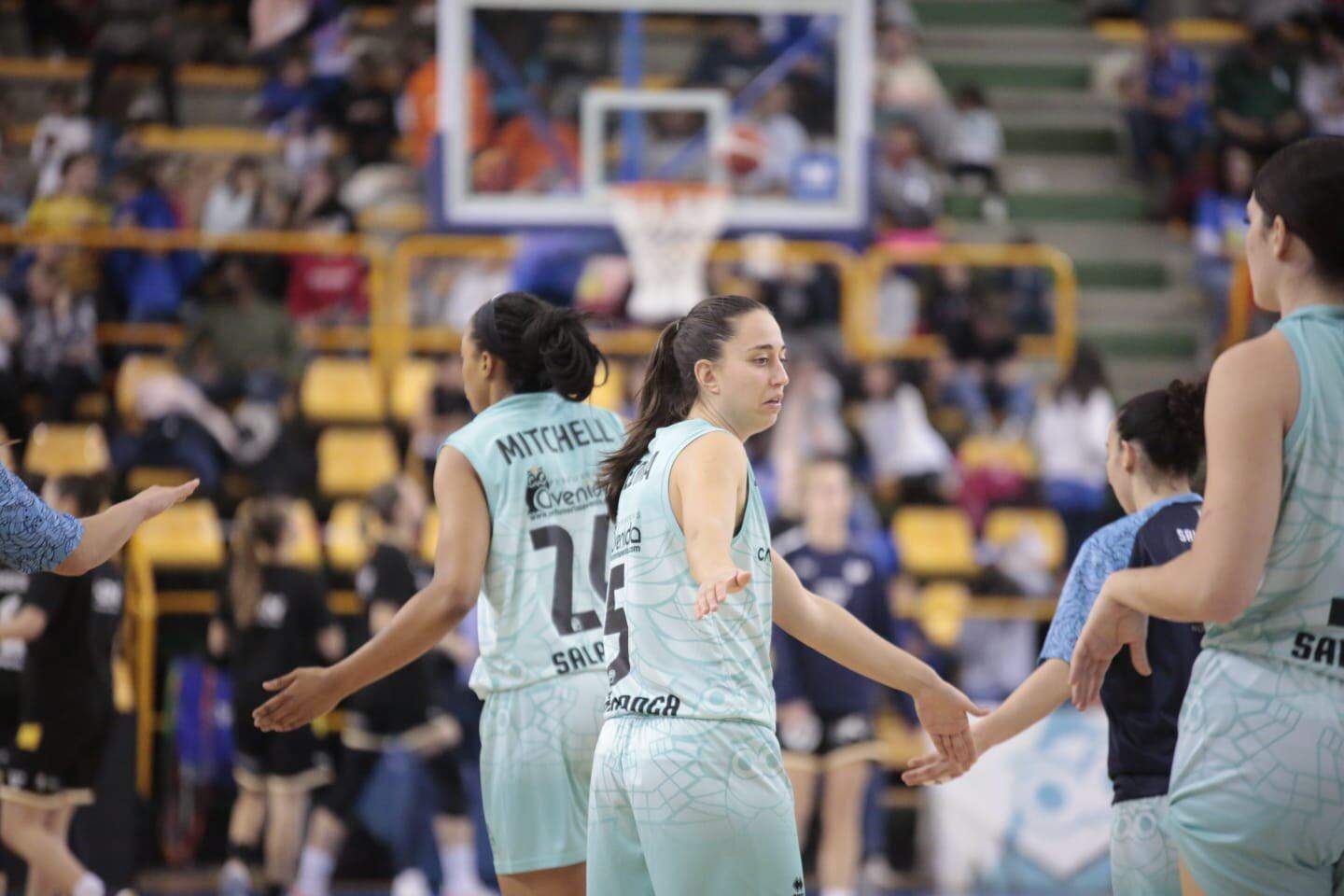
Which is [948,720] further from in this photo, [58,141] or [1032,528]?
[58,141]

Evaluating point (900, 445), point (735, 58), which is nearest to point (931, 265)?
point (735, 58)

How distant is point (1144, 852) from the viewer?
3.77 metres

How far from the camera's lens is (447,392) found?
11227 millimetres

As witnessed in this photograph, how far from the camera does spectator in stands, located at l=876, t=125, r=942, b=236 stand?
1404 centimetres

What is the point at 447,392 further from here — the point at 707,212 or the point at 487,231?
the point at 707,212

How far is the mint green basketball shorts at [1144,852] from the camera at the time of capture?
148 inches

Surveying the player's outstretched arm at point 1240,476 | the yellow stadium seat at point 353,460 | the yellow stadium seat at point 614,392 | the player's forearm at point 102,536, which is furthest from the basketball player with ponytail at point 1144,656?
Answer: the yellow stadium seat at point 353,460

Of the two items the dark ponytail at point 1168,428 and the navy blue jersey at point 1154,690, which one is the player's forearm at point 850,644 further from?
the dark ponytail at point 1168,428

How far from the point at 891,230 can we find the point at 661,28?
2.50 m

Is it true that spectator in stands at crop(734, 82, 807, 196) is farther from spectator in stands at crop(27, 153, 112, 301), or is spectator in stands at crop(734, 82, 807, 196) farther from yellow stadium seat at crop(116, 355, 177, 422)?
spectator in stands at crop(27, 153, 112, 301)

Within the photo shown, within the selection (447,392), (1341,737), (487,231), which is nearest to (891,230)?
(487,231)

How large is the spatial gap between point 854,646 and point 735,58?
10317mm

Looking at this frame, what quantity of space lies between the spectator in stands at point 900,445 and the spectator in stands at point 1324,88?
590cm

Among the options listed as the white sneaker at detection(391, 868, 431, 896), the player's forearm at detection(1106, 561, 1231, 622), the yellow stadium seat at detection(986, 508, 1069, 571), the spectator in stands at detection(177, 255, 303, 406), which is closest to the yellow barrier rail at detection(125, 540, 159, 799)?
the white sneaker at detection(391, 868, 431, 896)
